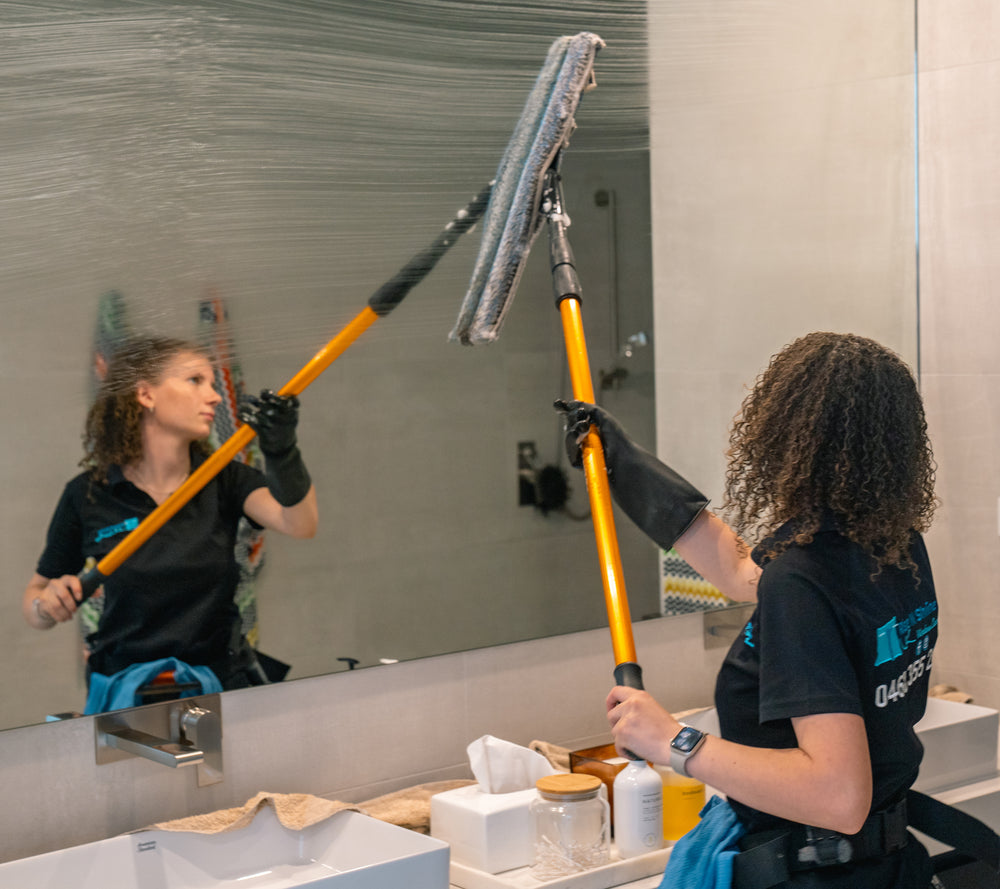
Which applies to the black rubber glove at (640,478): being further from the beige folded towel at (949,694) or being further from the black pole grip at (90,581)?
the beige folded towel at (949,694)

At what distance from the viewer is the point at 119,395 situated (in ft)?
4.32

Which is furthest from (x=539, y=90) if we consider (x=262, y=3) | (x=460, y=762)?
(x=460, y=762)

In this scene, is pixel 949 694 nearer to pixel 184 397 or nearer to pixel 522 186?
pixel 522 186

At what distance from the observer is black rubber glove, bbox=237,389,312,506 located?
1409 millimetres

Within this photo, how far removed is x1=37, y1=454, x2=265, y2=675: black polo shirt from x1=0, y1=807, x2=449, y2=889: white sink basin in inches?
8.1

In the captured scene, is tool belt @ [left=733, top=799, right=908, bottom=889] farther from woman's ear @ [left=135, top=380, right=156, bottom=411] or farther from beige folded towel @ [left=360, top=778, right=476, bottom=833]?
woman's ear @ [left=135, top=380, right=156, bottom=411]

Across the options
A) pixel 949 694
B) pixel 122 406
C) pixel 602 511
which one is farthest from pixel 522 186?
pixel 949 694

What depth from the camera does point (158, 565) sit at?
1.36 m

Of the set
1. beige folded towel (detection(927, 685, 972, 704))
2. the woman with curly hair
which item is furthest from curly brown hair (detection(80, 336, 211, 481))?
beige folded towel (detection(927, 685, 972, 704))

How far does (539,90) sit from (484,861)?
3.30ft

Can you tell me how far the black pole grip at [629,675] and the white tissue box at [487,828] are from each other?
0.30 meters

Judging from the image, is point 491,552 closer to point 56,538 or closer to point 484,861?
point 484,861

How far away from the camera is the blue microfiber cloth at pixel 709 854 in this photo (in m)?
1.09

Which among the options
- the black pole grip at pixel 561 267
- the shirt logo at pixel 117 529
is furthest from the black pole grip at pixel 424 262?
the shirt logo at pixel 117 529
